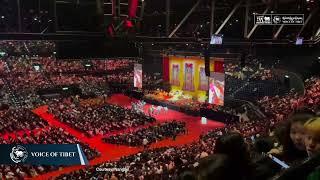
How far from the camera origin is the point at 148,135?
25.5 m

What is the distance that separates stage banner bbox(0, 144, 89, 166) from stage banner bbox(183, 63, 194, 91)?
2189cm

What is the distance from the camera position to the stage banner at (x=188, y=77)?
38.7m

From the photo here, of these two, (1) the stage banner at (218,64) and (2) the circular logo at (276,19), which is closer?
(2) the circular logo at (276,19)

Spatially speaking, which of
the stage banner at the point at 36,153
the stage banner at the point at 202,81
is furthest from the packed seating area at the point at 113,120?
the stage banner at the point at 202,81

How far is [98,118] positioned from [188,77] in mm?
12605

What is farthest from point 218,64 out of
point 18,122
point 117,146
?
point 18,122

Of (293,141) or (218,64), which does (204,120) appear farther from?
(293,141)

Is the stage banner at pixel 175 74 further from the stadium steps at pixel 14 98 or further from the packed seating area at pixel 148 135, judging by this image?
the stadium steps at pixel 14 98

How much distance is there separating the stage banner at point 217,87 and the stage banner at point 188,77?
37.9 feet

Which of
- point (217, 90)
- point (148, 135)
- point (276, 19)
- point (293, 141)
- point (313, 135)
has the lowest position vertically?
point (148, 135)

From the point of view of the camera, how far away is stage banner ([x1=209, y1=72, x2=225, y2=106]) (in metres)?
26.1

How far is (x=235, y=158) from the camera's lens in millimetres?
3504

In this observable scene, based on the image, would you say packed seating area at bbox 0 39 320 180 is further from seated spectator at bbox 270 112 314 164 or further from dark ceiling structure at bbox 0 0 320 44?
seated spectator at bbox 270 112 314 164

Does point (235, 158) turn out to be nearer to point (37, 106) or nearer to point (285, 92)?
point (285, 92)
